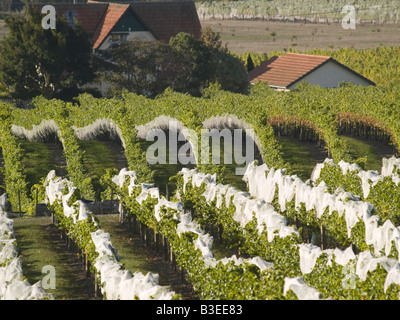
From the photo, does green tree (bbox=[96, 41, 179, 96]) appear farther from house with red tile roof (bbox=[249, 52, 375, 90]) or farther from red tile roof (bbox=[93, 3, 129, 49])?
house with red tile roof (bbox=[249, 52, 375, 90])

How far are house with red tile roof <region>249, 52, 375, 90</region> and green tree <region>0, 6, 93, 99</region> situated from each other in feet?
59.5

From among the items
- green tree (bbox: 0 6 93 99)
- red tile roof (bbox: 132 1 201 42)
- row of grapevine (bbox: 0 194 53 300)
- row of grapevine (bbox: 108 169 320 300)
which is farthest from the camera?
red tile roof (bbox: 132 1 201 42)

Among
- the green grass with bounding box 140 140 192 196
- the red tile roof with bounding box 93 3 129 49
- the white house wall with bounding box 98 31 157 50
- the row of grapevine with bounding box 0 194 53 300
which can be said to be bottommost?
the row of grapevine with bounding box 0 194 53 300

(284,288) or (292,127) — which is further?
(292,127)

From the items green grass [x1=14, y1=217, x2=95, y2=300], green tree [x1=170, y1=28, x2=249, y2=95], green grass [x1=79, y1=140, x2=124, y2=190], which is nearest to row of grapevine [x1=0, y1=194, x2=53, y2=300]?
green grass [x1=14, y1=217, x2=95, y2=300]

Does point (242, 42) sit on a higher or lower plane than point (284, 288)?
higher

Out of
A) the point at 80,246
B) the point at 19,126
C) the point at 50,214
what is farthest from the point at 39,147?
the point at 80,246

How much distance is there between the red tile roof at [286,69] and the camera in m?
77.9

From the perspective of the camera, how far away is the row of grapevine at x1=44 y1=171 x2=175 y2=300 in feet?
68.7

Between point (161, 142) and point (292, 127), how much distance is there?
318 inches

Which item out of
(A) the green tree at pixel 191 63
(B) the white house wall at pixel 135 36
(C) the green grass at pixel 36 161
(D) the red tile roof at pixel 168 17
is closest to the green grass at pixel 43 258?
(C) the green grass at pixel 36 161

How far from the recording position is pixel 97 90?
7488 cm
